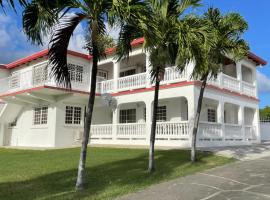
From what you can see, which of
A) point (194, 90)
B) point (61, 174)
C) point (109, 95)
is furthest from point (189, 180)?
point (109, 95)

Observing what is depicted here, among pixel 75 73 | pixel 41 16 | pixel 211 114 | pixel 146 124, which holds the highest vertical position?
pixel 75 73

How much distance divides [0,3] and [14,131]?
70.8 feet

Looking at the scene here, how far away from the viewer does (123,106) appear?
23469 mm

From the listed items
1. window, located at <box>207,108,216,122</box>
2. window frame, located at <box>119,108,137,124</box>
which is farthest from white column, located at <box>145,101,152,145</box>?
window, located at <box>207,108,216,122</box>

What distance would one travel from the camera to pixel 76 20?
777 cm

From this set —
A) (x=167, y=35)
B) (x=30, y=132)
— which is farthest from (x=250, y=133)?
(x=30, y=132)

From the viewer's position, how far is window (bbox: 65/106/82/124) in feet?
70.4

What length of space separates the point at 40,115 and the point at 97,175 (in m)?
13.9

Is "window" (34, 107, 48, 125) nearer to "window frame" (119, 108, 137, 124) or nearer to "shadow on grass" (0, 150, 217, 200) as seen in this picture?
"window frame" (119, 108, 137, 124)

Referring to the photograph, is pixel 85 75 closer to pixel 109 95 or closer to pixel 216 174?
pixel 109 95

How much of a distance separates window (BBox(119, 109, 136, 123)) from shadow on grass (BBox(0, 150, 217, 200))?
10.9 metres

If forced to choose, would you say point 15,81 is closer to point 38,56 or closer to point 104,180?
point 38,56

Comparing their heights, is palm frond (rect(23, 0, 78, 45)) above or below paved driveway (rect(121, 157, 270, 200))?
above

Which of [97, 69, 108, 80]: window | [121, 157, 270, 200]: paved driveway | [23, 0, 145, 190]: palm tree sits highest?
[97, 69, 108, 80]: window
